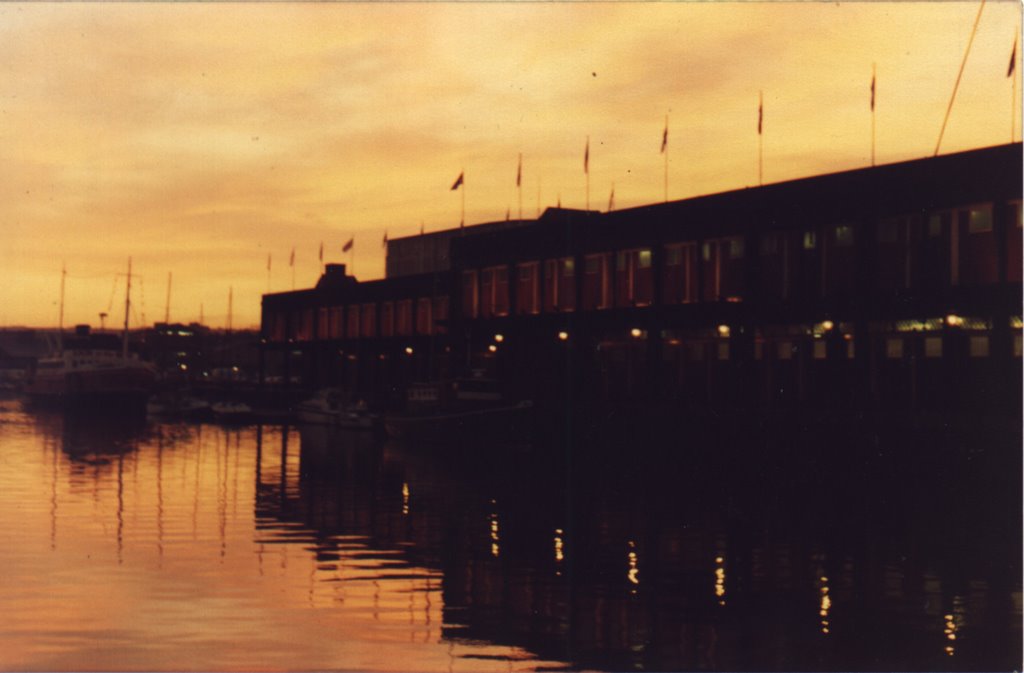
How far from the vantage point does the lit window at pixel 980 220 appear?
54.9 meters

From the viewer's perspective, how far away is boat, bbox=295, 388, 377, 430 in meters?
94.4

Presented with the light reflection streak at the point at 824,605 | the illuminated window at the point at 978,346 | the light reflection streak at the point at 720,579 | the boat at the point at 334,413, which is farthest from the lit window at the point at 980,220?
the boat at the point at 334,413

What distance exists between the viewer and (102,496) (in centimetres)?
4141

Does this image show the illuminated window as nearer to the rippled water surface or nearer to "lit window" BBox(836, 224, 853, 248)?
the rippled water surface

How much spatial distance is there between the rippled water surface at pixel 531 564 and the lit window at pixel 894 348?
917cm

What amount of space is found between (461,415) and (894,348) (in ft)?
83.1

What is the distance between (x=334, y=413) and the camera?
99.4 metres

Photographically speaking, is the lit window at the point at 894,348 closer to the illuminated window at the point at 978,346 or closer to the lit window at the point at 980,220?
the illuminated window at the point at 978,346

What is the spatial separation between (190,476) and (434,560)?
25.9 metres

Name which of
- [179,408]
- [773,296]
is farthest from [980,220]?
[179,408]

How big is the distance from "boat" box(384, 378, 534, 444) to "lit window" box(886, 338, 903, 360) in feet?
63.0

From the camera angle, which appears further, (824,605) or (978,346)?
(978,346)

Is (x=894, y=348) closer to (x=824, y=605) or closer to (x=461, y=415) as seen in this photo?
(x=461, y=415)

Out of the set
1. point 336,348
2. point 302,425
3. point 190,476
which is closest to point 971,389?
point 190,476
